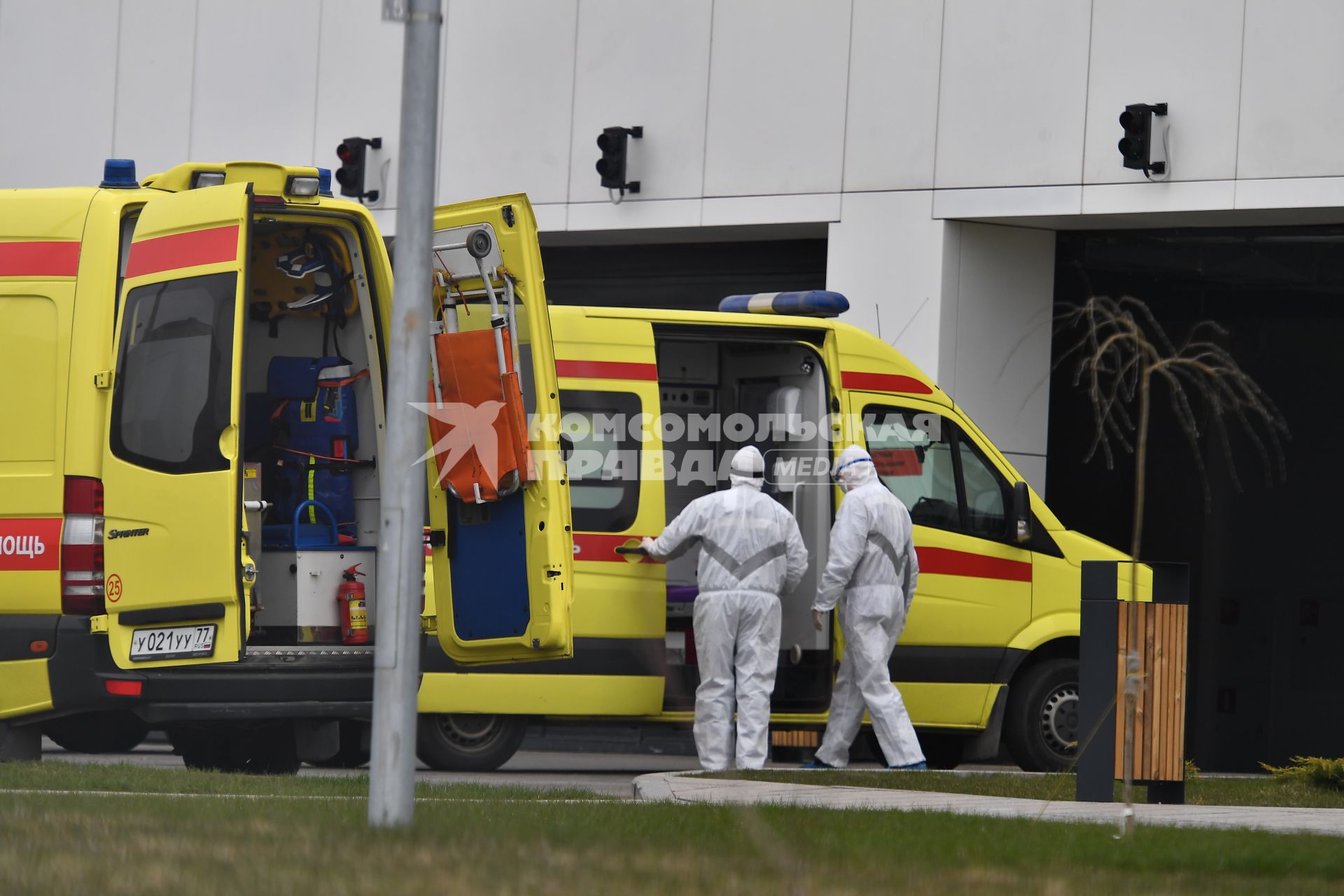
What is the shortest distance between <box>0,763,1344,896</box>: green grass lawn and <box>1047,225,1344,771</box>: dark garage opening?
946 cm

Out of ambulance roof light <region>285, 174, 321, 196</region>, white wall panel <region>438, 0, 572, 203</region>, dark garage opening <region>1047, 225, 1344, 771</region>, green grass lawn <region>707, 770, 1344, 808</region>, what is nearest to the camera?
ambulance roof light <region>285, 174, 321, 196</region>

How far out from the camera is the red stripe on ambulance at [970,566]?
11164 mm

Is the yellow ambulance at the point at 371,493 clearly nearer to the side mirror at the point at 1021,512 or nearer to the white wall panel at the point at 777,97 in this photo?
the side mirror at the point at 1021,512

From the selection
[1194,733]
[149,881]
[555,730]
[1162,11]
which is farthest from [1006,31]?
[149,881]

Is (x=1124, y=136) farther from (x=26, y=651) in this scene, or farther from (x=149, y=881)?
(x=149, y=881)

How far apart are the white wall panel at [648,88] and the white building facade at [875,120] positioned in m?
0.02

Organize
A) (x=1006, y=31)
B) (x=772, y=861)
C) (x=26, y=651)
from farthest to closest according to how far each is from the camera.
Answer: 1. (x=1006, y=31)
2. (x=26, y=651)
3. (x=772, y=861)

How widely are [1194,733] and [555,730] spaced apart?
6688 millimetres

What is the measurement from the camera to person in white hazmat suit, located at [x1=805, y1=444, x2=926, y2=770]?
10.5 m

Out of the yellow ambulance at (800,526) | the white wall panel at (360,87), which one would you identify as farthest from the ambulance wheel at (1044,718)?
the white wall panel at (360,87)

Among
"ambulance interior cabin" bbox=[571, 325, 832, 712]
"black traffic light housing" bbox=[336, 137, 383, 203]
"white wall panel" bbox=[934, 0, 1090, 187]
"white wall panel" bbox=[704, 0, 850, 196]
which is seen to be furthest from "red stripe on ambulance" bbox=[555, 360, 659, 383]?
"black traffic light housing" bbox=[336, 137, 383, 203]

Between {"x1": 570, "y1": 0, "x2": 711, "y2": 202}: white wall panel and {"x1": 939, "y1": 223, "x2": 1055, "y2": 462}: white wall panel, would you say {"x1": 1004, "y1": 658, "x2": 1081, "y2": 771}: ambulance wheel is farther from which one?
{"x1": 570, "y1": 0, "x2": 711, "y2": 202}: white wall panel

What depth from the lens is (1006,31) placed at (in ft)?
46.5

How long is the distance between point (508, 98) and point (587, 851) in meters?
11.3
